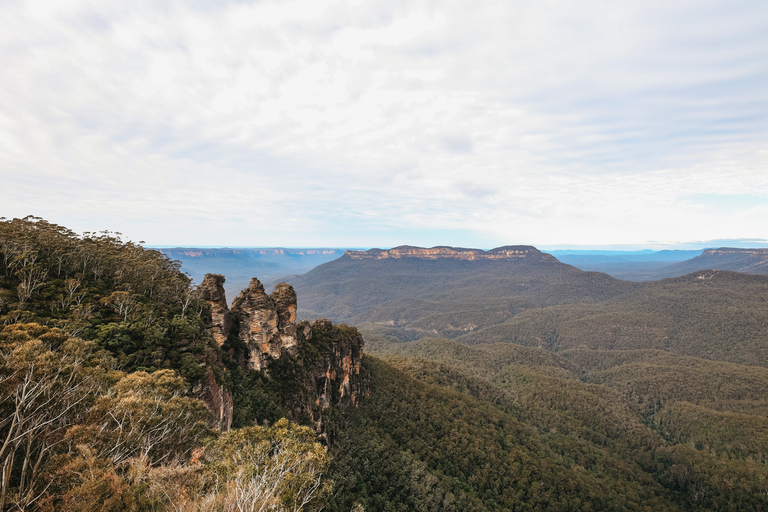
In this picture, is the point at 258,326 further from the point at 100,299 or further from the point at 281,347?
the point at 100,299

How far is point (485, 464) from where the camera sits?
173 feet

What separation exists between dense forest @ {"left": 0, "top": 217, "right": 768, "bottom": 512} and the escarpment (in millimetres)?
555

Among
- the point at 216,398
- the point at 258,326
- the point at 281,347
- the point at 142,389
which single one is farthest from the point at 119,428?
the point at 281,347

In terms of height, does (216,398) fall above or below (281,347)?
above

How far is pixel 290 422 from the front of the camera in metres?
34.1

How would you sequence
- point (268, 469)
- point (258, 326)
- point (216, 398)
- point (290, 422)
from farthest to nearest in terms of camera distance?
point (258, 326)
point (290, 422)
point (216, 398)
point (268, 469)

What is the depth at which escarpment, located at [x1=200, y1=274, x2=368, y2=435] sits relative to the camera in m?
37.6

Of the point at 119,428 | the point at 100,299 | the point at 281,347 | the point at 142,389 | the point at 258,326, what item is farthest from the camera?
the point at 281,347

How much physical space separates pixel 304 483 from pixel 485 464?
175 ft

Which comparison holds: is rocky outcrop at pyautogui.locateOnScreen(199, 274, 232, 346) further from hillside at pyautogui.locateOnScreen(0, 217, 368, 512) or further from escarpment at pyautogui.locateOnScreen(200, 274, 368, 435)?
hillside at pyautogui.locateOnScreen(0, 217, 368, 512)

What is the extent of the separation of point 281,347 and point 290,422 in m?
12.4

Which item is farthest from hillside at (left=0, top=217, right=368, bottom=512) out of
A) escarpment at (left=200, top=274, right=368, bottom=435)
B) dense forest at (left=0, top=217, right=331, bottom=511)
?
escarpment at (left=200, top=274, right=368, bottom=435)

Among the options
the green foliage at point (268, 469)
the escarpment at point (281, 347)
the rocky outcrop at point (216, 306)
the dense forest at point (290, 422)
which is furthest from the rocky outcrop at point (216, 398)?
the rocky outcrop at point (216, 306)

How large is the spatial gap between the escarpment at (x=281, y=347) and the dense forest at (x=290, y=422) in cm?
55
